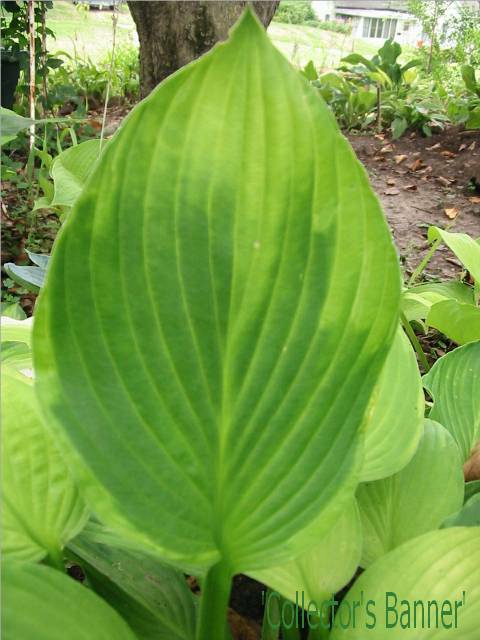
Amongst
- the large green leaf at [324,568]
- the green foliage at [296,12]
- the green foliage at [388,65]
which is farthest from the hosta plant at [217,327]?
the green foliage at [296,12]

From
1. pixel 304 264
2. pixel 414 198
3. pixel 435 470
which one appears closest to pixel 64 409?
pixel 304 264

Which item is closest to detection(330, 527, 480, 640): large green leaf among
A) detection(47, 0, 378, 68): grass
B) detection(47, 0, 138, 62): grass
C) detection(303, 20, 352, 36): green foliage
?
detection(47, 0, 378, 68): grass

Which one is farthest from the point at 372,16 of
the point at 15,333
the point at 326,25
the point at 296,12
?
the point at 15,333

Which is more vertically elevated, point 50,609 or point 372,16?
point 372,16

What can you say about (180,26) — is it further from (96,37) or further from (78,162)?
(96,37)

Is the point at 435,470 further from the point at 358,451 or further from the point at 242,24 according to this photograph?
the point at 242,24

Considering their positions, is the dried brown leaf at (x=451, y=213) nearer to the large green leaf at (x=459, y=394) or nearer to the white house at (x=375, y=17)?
the large green leaf at (x=459, y=394)

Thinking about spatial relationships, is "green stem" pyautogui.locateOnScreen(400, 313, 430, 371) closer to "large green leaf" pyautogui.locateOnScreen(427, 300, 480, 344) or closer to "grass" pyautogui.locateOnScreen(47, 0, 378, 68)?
"large green leaf" pyautogui.locateOnScreen(427, 300, 480, 344)
